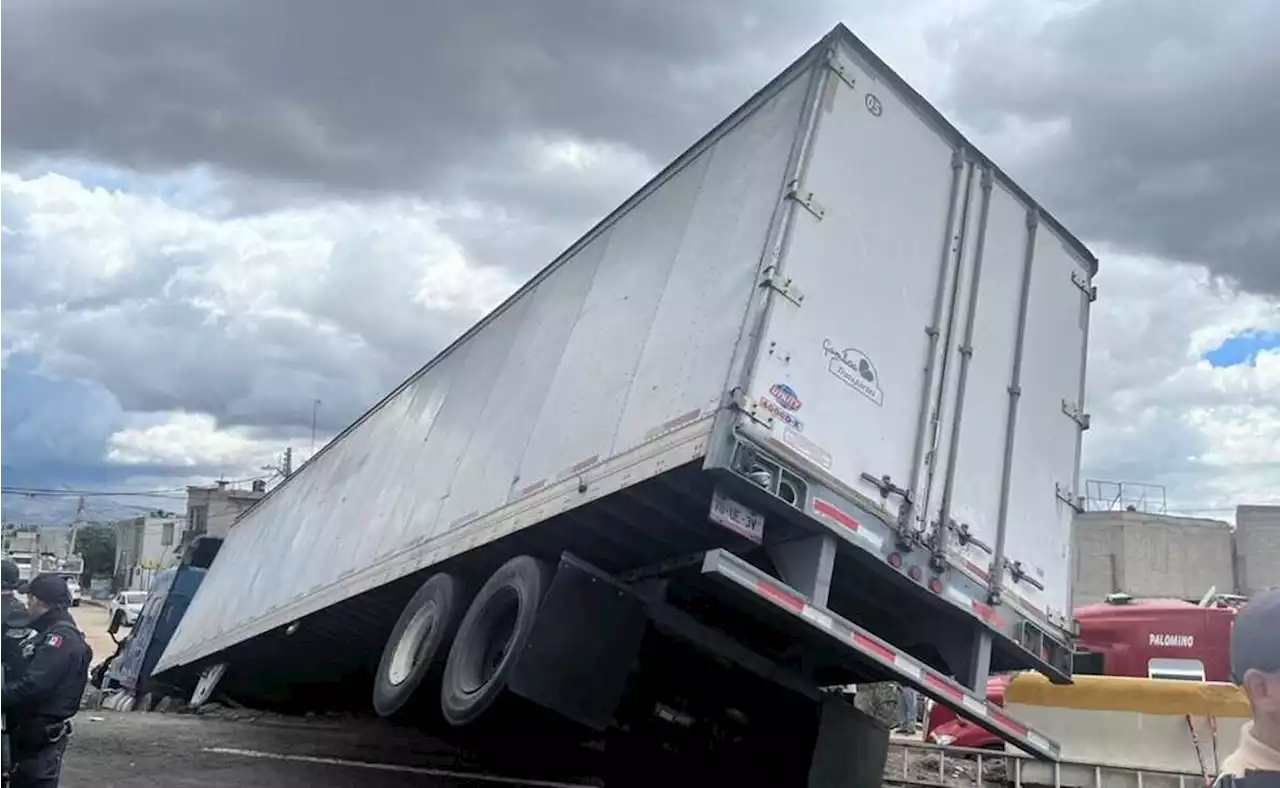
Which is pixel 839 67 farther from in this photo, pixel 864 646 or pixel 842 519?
pixel 864 646

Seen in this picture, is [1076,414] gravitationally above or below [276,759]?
above

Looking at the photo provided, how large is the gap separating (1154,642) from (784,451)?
200 inches

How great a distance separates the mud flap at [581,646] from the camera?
565cm

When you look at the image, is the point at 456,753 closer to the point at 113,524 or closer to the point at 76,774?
the point at 76,774

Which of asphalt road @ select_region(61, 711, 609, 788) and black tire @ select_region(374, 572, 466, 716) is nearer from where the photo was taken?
black tire @ select_region(374, 572, 466, 716)

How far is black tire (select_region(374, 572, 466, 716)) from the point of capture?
7008 millimetres

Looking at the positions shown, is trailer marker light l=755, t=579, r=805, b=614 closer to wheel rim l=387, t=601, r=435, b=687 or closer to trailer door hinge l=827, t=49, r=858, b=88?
trailer door hinge l=827, t=49, r=858, b=88

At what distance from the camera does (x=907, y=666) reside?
17.9 feet

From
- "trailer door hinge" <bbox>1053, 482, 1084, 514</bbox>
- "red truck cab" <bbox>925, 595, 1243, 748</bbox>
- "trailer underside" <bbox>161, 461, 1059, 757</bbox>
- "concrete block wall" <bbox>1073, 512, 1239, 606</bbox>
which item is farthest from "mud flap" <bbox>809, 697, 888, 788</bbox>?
"concrete block wall" <bbox>1073, 512, 1239, 606</bbox>

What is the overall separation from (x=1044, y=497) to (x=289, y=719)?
31.2 feet

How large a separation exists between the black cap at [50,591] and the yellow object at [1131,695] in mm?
5995

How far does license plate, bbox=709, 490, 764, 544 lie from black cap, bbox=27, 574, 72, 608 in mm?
3111

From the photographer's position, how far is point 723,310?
536cm

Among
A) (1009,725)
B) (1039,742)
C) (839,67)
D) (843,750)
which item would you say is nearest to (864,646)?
(1009,725)
